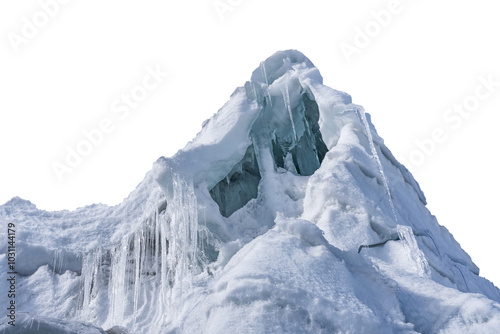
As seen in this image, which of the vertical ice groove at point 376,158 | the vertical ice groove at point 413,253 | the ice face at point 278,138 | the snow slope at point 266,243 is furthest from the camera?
the ice face at point 278,138

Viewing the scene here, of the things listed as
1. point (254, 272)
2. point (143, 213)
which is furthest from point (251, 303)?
point (143, 213)

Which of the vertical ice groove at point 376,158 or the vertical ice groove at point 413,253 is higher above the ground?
the vertical ice groove at point 376,158

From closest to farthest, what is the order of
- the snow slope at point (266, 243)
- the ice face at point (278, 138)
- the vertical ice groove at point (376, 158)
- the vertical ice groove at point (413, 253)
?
the snow slope at point (266, 243) → the vertical ice groove at point (413, 253) → the vertical ice groove at point (376, 158) → the ice face at point (278, 138)

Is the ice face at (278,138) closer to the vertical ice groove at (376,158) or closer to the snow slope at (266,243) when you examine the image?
the snow slope at (266,243)

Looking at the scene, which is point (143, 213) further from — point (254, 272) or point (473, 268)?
point (473, 268)

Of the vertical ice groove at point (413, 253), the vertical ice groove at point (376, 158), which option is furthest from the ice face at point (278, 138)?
the vertical ice groove at point (413, 253)

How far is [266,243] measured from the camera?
6680mm

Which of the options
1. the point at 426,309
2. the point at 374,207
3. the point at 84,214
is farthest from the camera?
the point at 84,214

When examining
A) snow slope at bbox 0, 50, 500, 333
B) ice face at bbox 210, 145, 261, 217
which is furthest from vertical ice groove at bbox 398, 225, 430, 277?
ice face at bbox 210, 145, 261, 217

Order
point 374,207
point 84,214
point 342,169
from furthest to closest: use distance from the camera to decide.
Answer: point 84,214, point 342,169, point 374,207

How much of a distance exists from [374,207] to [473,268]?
4.08m

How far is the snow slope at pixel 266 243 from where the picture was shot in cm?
570

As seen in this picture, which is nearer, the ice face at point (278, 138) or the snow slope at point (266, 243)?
the snow slope at point (266, 243)

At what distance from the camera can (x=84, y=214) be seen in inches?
503
